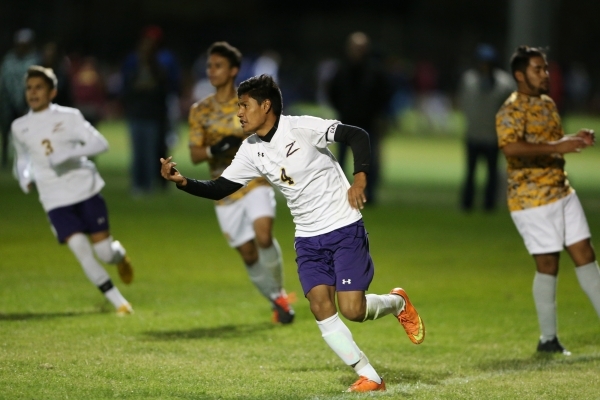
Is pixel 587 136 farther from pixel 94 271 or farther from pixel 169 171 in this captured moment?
pixel 94 271

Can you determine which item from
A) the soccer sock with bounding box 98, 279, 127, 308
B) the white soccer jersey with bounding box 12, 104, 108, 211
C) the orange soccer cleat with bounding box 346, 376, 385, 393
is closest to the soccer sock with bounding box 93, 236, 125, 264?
the soccer sock with bounding box 98, 279, 127, 308

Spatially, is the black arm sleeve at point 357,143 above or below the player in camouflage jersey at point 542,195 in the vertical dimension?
above

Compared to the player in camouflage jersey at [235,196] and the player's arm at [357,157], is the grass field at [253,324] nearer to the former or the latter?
the player in camouflage jersey at [235,196]

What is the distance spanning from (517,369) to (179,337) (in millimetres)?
2716

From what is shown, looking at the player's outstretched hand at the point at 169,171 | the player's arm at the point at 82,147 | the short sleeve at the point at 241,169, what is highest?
the player's outstretched hand at the point at 169,171

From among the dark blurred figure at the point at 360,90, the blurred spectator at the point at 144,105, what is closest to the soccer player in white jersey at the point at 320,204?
the dark blurred figure at the point at 360,90

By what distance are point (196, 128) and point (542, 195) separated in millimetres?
3104

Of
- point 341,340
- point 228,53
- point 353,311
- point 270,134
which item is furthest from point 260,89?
point 228,53

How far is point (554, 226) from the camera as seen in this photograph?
324 inches

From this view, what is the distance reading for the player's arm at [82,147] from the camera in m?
9.45

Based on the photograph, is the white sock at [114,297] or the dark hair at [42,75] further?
the white sock at [114,297]

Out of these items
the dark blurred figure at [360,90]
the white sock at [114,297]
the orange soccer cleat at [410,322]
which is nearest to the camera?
the orange soccer cleat at [410,322]

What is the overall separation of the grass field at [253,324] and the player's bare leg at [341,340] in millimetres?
130

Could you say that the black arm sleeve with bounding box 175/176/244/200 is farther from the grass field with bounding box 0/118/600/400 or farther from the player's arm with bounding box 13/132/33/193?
the player's arm with bounding box 13/132/33/193
